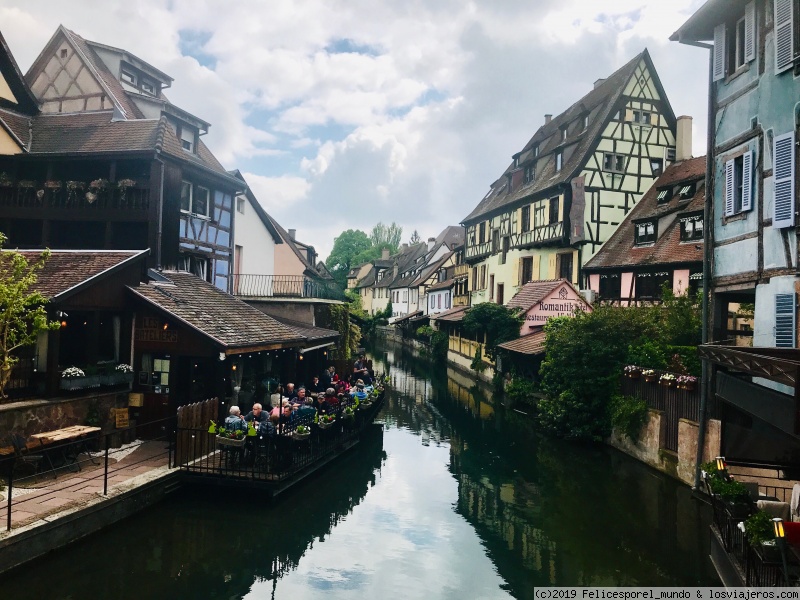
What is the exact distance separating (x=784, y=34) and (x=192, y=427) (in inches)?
547

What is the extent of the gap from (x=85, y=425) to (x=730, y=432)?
1381 cm

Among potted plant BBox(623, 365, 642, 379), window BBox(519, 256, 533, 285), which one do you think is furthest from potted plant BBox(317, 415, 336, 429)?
window BBox(519, 256, 533, 285)

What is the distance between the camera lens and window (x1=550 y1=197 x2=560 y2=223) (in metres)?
31.5

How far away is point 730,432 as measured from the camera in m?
12.7

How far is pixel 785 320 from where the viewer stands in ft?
36.0

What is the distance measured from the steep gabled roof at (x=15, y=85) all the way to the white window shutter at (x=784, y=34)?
2158 centimetres

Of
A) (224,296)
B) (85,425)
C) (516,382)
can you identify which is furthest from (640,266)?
(85,425)

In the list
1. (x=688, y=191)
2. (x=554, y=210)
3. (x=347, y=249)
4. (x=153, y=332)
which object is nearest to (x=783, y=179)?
(x=153, y=332)

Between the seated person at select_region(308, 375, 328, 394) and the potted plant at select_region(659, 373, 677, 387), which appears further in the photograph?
the seated person at select_region(308, 375, 328, 394)

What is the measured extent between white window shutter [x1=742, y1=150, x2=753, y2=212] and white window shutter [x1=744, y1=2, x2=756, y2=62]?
6.76 feet

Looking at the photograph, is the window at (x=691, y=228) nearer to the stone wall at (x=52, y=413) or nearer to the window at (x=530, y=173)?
the window at (x=530, y=173)

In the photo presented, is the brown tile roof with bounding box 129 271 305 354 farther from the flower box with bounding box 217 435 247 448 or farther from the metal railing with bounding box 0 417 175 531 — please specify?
the metal railing with bounding box 0 417 175 531

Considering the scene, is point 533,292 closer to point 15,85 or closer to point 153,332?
point 153,332

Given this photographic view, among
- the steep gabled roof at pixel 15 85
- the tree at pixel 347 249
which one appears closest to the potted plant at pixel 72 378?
the steep gabled roof at pixel 15 85
